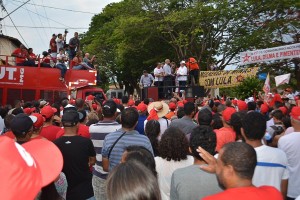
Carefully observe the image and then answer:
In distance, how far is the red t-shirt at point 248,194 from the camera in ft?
6.90

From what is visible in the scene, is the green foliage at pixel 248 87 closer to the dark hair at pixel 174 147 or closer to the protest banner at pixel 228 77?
the protest banner at pixel 228 77

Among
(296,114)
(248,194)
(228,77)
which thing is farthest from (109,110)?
(228,77)

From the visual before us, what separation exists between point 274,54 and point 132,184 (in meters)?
13.6

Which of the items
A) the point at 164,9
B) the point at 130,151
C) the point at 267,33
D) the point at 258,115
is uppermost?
the point at 164,9

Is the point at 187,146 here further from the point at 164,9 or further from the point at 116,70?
the point at 116,70

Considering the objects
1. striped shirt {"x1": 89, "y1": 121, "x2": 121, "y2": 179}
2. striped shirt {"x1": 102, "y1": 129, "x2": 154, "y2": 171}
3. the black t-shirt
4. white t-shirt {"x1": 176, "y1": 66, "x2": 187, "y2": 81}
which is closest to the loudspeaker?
white t-shirt {"x1": 176, "y1": 66, "x2": 187, "y2": 81}

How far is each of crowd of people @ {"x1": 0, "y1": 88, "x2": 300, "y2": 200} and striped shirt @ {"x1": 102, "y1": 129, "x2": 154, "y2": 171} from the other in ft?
0.04

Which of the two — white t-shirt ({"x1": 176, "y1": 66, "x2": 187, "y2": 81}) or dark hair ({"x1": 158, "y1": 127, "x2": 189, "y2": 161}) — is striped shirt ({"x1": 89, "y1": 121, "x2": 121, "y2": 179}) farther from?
white t-shirt ({"x1": 176, "y1": 66, "x2": 187, "y2": 81})

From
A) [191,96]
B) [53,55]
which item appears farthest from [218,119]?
[53,55]

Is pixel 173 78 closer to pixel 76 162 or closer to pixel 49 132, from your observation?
pixel 49 132

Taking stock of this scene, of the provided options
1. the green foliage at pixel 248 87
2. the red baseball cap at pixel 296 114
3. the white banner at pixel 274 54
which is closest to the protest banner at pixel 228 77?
the green foliage at pixel 248 87

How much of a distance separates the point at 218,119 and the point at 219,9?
2046cm

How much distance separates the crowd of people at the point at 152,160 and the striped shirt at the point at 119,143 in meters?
0.01

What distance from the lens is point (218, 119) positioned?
6.10 metres
